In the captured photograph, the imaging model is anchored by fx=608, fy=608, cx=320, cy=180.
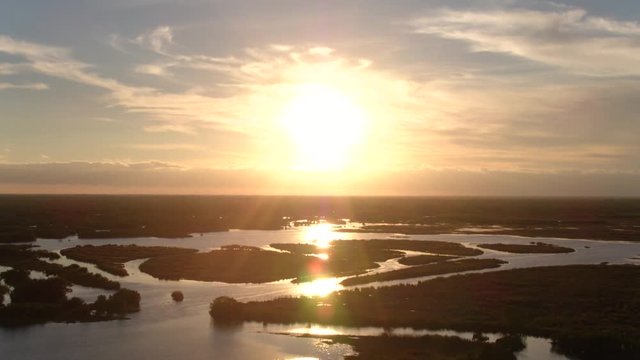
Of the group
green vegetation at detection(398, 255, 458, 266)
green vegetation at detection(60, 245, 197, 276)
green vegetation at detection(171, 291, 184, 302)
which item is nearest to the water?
green vegetation at detection(171, 291, 184, 302)

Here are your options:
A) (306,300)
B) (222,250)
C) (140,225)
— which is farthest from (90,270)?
(140,225)

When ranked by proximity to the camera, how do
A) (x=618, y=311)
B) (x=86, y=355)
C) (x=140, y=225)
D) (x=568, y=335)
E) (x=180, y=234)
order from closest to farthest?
(x=86, y=355), (x=568, y=335), (x=618, y=311), (x=180, y=234), (x=140, y=225)

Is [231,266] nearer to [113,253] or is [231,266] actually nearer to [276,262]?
[276,262]

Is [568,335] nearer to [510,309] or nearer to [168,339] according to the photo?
[510,309]

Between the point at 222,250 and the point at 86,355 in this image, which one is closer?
the point at 86,355

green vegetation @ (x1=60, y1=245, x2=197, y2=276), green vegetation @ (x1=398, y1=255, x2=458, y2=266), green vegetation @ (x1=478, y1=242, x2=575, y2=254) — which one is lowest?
green vegetation @ (x1=60, y1=245, x2=197, y2=276)

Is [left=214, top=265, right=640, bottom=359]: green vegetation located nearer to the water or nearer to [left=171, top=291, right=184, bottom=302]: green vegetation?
the water

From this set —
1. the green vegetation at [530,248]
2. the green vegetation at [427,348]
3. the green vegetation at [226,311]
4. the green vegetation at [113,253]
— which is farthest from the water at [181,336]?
the green vegetation at [530,248]
